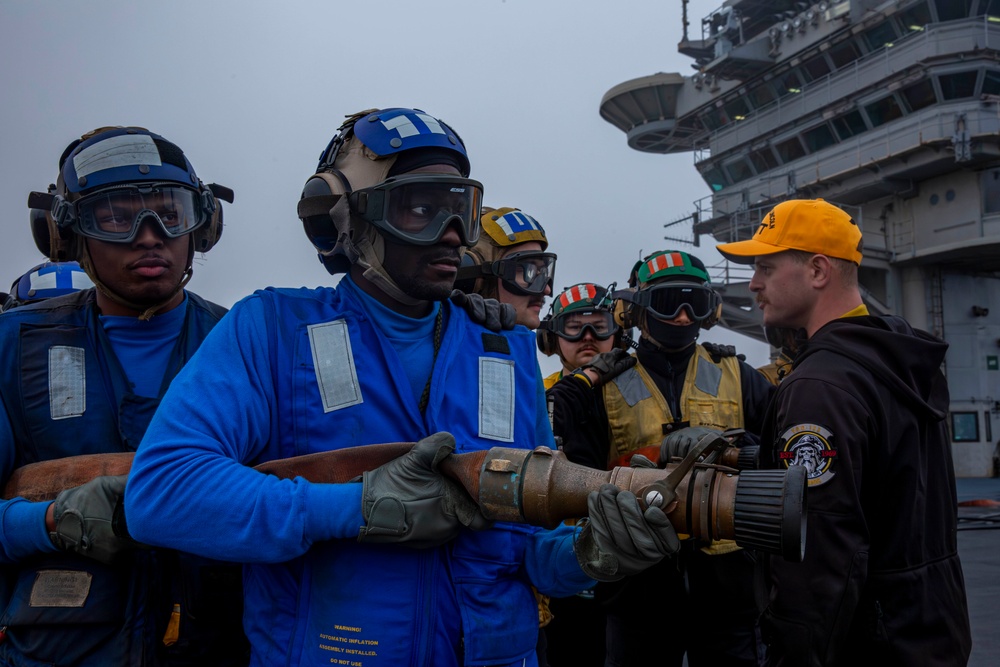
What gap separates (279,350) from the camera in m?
2.21

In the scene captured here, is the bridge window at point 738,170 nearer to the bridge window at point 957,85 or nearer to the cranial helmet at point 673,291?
the bridge window at point 957,85

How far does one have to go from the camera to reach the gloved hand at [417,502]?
1.96 metres

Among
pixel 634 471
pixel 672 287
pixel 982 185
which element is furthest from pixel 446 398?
pixel 982 185

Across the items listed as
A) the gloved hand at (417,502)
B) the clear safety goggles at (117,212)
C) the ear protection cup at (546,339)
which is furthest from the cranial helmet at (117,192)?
the ear protection cup at (546,339)

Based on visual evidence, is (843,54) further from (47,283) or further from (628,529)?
(628,529)

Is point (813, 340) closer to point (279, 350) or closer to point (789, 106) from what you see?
point (279, 350)

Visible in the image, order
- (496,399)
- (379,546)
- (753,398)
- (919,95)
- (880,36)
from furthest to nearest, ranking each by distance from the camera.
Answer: (880,36) < (919,95) < (753,398) < (496,399) < (379,546)

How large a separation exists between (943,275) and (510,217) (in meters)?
26.3

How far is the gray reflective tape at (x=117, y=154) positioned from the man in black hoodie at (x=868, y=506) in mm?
2593

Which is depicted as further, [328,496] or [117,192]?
[117,192]

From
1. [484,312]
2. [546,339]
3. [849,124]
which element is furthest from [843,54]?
[484,312]

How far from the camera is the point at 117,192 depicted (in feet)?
9.66

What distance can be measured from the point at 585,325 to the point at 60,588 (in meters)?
4.30

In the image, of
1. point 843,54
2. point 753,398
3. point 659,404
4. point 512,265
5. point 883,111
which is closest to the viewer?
point 659,404
